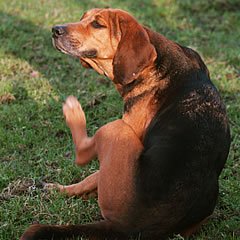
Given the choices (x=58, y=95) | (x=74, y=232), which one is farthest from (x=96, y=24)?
(x=58, y=95)

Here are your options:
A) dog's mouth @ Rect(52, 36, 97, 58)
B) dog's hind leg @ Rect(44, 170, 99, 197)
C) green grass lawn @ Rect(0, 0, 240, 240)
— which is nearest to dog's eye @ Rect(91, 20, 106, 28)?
dog's mouth @ Rect(52, 36, 97, 58)

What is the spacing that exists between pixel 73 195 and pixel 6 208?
0.58 metres

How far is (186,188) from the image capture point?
14.0 feet

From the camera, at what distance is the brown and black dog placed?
4246mm

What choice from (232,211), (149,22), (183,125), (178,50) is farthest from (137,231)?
(149,22)

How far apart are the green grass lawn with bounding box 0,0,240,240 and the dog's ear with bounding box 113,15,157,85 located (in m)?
1.17

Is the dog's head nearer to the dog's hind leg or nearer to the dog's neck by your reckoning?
the dog's neck

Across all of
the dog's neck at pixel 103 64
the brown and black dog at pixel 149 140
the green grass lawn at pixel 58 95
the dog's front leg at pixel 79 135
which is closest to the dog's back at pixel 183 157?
the brown and black dog at pixel 149 140

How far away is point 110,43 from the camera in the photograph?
505 cm

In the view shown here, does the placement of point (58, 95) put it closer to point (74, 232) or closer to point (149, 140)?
point (149, 140)

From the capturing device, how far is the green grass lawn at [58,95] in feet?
16.8

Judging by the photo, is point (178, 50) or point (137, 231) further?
point (178, 50)

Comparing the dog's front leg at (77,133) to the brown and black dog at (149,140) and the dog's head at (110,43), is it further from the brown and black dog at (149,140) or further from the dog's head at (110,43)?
the dog's head at (110,43)

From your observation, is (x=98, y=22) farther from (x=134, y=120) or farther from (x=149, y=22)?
(x=149, y=22)
